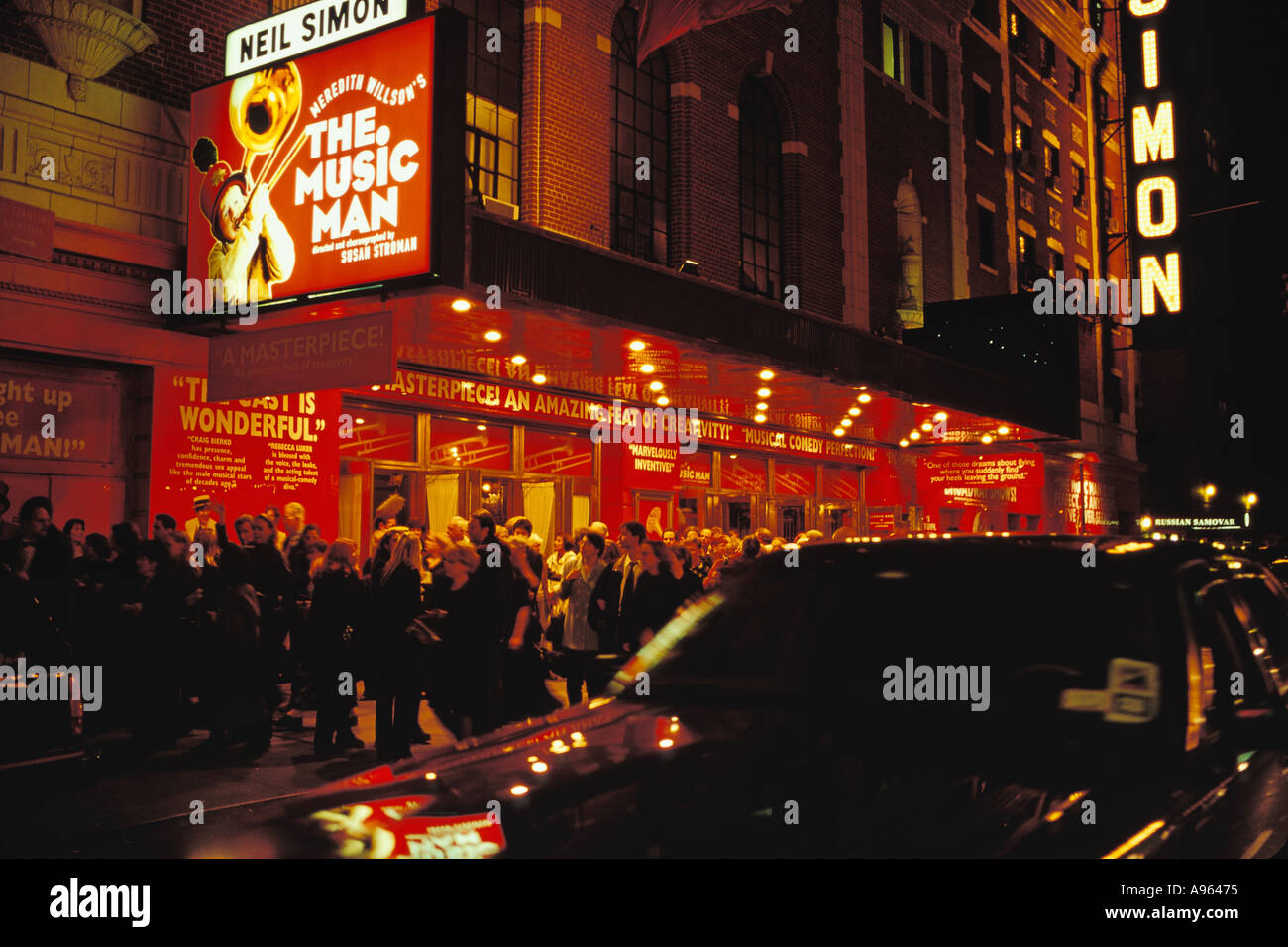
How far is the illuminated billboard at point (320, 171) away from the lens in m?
9.99

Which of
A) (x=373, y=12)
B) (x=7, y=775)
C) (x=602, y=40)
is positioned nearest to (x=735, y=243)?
(x=602, y=40)

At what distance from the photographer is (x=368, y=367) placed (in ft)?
32.6

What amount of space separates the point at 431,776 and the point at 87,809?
543 cm

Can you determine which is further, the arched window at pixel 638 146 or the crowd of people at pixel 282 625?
the arched window at pixel 638 146

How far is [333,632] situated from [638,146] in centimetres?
1288

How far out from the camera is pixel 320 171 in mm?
10594

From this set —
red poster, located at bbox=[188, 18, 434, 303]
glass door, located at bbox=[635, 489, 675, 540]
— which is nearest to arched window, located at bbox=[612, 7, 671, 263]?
glass door, located at bbox=[635, 489, 675, 540]

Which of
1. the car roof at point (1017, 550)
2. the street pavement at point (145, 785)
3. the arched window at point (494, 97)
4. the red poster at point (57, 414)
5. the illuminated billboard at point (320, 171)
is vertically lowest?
the street pavement at point (145, 785)

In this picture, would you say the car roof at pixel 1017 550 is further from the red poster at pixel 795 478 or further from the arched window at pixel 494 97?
the red poster at pixel 795 478

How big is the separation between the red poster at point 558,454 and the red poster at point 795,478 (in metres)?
6.16

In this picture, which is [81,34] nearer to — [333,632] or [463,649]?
[333,632]

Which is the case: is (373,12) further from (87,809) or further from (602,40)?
(602,40)

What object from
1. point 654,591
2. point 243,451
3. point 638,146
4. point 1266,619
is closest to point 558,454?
point 638,146

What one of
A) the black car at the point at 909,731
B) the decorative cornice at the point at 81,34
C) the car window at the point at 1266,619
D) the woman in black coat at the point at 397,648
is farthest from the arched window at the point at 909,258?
the black car at the point at 909,731
